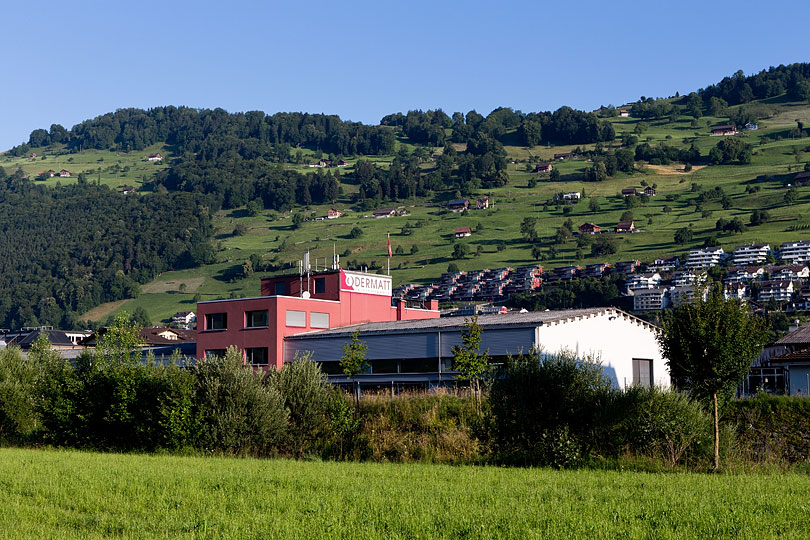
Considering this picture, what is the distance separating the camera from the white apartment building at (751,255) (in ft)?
578

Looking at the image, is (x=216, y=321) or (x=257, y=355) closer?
(x=257, y=355)

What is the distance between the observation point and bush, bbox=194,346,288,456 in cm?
3634

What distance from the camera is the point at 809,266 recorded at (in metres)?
169

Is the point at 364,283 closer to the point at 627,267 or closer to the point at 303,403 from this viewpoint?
the point at 303,403

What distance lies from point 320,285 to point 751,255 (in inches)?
4945

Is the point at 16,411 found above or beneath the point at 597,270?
beneath

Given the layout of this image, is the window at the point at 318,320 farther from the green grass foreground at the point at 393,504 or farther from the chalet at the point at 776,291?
the chalet at the point at 776,291

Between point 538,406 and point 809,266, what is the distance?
156 metres

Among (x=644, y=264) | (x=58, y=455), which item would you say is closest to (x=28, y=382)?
(x=58, y=455)

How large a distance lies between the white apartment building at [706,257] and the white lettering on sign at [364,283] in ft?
353

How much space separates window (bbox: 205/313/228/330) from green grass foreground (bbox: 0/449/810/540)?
46.8 m

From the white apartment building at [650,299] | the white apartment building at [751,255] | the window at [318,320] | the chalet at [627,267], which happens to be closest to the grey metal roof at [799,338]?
the window at [318,320]

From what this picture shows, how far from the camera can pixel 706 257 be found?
578 ft

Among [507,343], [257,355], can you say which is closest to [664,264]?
[257,355]
